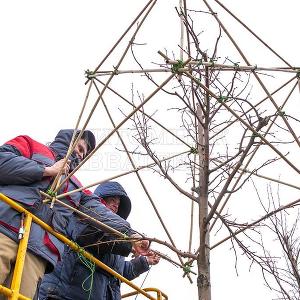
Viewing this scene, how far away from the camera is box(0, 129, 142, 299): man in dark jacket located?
359cm

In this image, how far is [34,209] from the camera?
3.88m

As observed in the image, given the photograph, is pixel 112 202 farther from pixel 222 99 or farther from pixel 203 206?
pixel 222 99

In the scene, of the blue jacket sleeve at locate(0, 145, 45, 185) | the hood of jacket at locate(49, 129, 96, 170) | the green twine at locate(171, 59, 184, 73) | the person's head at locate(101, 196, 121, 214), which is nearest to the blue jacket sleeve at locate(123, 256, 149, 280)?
the person's head at locate(101, 196, 121, 214)

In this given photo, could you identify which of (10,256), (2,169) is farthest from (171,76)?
(10,256)

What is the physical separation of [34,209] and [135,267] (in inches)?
69.2

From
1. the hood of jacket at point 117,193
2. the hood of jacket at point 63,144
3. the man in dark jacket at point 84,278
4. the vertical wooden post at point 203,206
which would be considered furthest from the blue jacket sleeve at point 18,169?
the hood of jacket at point 117,193

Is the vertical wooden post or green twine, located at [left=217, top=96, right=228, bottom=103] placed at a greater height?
green twine, located at [left=217, top=96, right=228, bottom=103]

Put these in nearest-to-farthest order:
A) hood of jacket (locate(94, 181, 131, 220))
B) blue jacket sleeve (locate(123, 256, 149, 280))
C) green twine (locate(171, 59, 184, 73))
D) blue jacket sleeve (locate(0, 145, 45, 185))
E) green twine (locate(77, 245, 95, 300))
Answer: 1. green twine (locate(171, 59, 184, 73))
2. blue jacket sleeve (locate(0, 145, 45, 185))
3. green twine (locate(77, 245, 95, 300))
4. hood of jacket (locate(94, 181, 131, 220))
5. blue jacket sleeve (locate(123, 256, 149, 280))

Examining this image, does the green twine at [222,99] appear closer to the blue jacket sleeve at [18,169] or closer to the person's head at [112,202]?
the blue jacket sleeve at [18,169]

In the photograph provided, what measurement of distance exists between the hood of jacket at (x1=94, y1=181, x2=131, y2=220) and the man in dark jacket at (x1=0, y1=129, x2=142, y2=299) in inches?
25.6

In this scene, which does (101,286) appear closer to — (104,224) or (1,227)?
(104,224)

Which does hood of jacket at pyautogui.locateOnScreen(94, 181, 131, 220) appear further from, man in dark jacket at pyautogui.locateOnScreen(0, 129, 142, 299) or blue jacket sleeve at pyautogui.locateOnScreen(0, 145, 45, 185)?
blue jacket sleeve at pyautogui.locateOnScreen(0, 145, 45, 185)

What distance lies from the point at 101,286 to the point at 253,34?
243cm

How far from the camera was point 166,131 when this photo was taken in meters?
4.93
